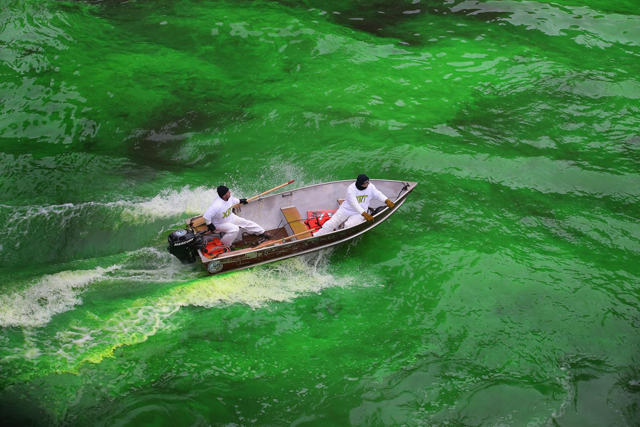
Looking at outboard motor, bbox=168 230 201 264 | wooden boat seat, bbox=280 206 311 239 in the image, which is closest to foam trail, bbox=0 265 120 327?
outboard motor, bbox=168 230 201 264

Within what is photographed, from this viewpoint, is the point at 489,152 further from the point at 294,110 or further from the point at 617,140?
the point at 294,110

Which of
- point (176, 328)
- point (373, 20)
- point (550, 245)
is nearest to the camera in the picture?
point (176, 328)

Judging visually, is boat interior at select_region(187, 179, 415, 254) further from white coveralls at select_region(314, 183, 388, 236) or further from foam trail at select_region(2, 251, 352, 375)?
foam trail at select_region(2, 251, 352, 375)

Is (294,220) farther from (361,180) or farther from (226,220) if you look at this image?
(361,180)

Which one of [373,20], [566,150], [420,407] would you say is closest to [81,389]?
[420,407]

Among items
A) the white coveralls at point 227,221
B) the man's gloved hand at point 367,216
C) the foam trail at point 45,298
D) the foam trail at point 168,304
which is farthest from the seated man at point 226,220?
the foam trail at point 45,298
